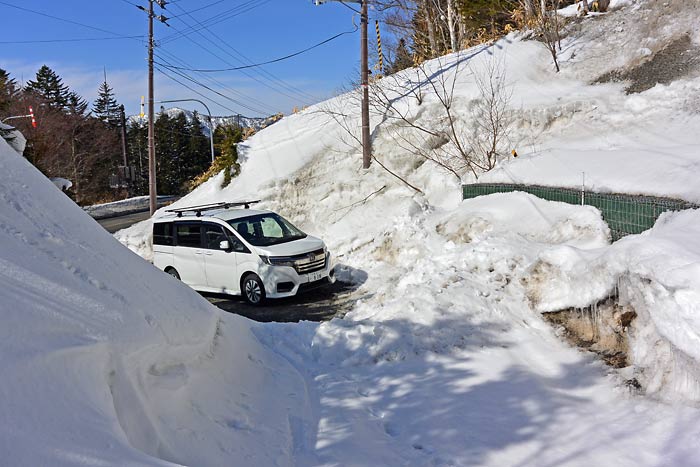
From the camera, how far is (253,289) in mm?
10234

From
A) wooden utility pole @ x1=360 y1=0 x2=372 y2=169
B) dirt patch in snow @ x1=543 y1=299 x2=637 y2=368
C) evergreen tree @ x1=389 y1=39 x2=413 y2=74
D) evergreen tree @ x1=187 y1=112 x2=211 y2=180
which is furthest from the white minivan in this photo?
evergreen tree @ x1=187 y1=112 x2=211 y2=180

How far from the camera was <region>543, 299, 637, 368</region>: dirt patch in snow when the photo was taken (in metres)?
5.33

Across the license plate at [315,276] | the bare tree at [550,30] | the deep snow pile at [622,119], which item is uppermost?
the bare tree at [550,30]

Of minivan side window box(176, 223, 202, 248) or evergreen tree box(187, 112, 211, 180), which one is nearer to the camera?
minivan side window box(176, 223, 202, 248)

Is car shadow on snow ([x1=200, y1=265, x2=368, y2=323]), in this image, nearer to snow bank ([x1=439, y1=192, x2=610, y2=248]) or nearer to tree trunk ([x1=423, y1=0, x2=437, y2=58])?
snow bank ([x1=439, y1=192, x2=610, y2=248])

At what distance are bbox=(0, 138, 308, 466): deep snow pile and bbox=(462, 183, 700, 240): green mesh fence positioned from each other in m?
4.63

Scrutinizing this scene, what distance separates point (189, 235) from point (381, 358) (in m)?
6.48

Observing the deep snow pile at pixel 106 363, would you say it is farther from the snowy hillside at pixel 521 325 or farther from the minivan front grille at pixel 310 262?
the minivan front grille at pixel 310 262

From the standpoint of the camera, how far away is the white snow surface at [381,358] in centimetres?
295

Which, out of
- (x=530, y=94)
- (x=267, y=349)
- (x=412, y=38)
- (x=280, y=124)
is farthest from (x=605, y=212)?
(x=412, y=38)

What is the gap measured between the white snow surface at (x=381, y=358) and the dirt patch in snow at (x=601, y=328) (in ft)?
0.47

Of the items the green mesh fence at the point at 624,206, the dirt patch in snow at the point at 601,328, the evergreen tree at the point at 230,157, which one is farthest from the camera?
the evergreen tree at the point at 230,157

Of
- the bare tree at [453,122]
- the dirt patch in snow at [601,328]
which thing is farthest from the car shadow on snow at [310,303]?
the bare tree at [453,122]

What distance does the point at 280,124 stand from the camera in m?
22.5
